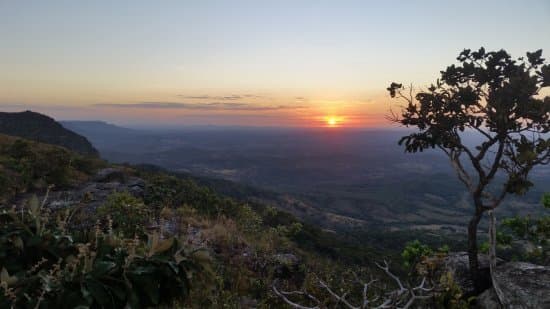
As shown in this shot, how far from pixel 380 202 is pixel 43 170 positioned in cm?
19098

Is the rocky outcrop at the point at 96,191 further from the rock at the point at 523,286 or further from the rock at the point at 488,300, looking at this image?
the rock at the point at 523,286

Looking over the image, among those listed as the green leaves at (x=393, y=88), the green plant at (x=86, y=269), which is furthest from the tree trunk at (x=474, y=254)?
the green plant at (x=86, y=269)

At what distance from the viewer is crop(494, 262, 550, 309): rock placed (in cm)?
570

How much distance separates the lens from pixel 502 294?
19.6 feet

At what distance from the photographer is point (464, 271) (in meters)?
7.53

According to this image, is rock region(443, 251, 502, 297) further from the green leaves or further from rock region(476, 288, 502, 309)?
the green leaves

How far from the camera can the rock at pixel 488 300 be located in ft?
20.4

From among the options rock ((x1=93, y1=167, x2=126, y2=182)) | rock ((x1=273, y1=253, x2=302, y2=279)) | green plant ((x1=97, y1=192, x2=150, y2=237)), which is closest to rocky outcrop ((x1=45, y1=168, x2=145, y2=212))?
rock ((x1=93, y1=167, x2=126, y2=182))

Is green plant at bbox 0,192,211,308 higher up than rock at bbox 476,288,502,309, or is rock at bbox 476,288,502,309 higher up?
green plant at bbox 0,192,211,308

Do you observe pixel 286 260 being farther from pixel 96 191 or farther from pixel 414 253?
pixel 96 191

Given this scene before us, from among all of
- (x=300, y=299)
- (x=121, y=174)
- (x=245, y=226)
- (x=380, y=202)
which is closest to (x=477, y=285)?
(x=300, y=299)

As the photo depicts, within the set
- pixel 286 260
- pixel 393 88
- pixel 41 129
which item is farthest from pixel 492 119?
pixel 41 129

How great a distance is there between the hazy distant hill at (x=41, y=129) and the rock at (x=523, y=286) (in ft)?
202

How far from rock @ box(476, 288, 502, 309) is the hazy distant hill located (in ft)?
201
